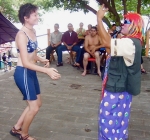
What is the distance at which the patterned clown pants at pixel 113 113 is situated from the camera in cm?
236

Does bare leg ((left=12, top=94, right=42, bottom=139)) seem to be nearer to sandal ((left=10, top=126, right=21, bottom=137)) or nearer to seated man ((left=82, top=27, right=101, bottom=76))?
sandal ((left=10, top=126, right=21, bottom=137))

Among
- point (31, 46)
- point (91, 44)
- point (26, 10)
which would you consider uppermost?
point (26, 10)

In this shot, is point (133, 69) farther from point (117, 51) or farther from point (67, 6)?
point (67, 6)

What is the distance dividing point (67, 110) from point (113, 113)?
167 centimetres

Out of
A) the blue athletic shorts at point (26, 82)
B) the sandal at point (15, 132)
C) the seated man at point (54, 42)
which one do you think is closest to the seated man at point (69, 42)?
the seated man at point (54, 42)

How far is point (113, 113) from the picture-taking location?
2.38 metres

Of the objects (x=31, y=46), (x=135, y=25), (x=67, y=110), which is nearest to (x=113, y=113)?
(x=135, y=25)

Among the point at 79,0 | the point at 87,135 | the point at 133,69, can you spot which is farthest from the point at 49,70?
the point at 79,0

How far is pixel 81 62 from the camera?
699cm

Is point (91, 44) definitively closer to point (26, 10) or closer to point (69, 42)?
point (69, 42)

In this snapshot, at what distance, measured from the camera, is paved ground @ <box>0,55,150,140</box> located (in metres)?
3.18

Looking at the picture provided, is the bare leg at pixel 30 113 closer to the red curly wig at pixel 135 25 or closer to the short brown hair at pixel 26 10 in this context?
the short brown hair at pixel 26 10

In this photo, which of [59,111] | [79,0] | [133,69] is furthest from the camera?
[79,0]

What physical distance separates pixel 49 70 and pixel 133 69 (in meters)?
0.79
